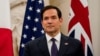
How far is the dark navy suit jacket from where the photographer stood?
2.15 meters

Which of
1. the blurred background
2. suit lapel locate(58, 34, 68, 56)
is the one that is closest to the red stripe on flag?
suit lapel locate(58, 34, 68, 56)

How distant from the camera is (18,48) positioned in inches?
133

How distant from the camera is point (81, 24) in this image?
10.2 feet

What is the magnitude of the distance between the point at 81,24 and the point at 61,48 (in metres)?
1.00

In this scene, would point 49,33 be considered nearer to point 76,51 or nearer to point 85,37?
point 76,51

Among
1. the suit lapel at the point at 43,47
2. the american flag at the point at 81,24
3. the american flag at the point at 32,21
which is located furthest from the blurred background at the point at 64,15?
the suit lapel at the point at 43,47

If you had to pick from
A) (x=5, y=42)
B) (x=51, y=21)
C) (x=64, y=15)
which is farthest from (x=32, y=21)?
(x=51, y=21)

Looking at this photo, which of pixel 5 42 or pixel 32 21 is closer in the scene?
pixel 5 42

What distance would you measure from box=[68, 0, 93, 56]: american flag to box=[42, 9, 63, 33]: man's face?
3.01 ft

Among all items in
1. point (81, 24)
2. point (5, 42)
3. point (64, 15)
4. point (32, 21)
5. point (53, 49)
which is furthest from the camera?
point (64, 15)

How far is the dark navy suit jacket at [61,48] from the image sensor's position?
2.15m

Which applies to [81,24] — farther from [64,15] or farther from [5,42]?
[5,42]

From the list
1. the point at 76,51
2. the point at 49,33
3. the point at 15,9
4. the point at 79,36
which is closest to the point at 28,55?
the point at 49,33

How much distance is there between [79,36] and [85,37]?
76 mm
